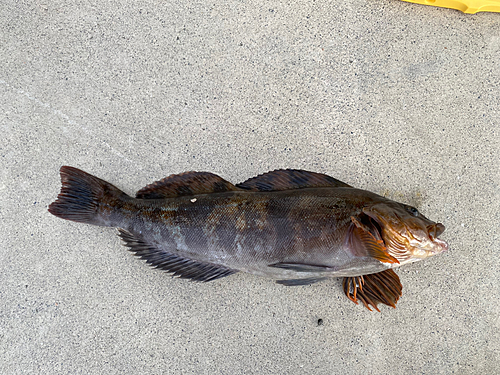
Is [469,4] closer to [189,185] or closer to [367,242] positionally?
[367,242]

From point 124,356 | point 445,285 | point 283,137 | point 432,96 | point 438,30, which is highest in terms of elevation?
point 438,30

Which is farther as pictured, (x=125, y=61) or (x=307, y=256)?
(x=125, y=61)

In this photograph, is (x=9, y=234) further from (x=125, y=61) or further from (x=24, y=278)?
(x=125, y=61)

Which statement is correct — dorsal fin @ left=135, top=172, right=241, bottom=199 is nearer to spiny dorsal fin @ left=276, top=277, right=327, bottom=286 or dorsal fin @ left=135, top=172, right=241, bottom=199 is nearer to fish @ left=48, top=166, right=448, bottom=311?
fish @ left=48, top=166, right=448, bottom=311

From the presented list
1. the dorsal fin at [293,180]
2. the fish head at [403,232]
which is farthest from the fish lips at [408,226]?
the dorsal fin at [293,180]

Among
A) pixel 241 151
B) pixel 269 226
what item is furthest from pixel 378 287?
pixel 241 151

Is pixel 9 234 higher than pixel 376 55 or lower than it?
lower

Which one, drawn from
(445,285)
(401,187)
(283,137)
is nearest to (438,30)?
(401,187)

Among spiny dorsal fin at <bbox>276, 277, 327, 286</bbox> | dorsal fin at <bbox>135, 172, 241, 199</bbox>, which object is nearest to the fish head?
spiny dorsal fin at <bbox>276, 277, 327, 286</bbox>
